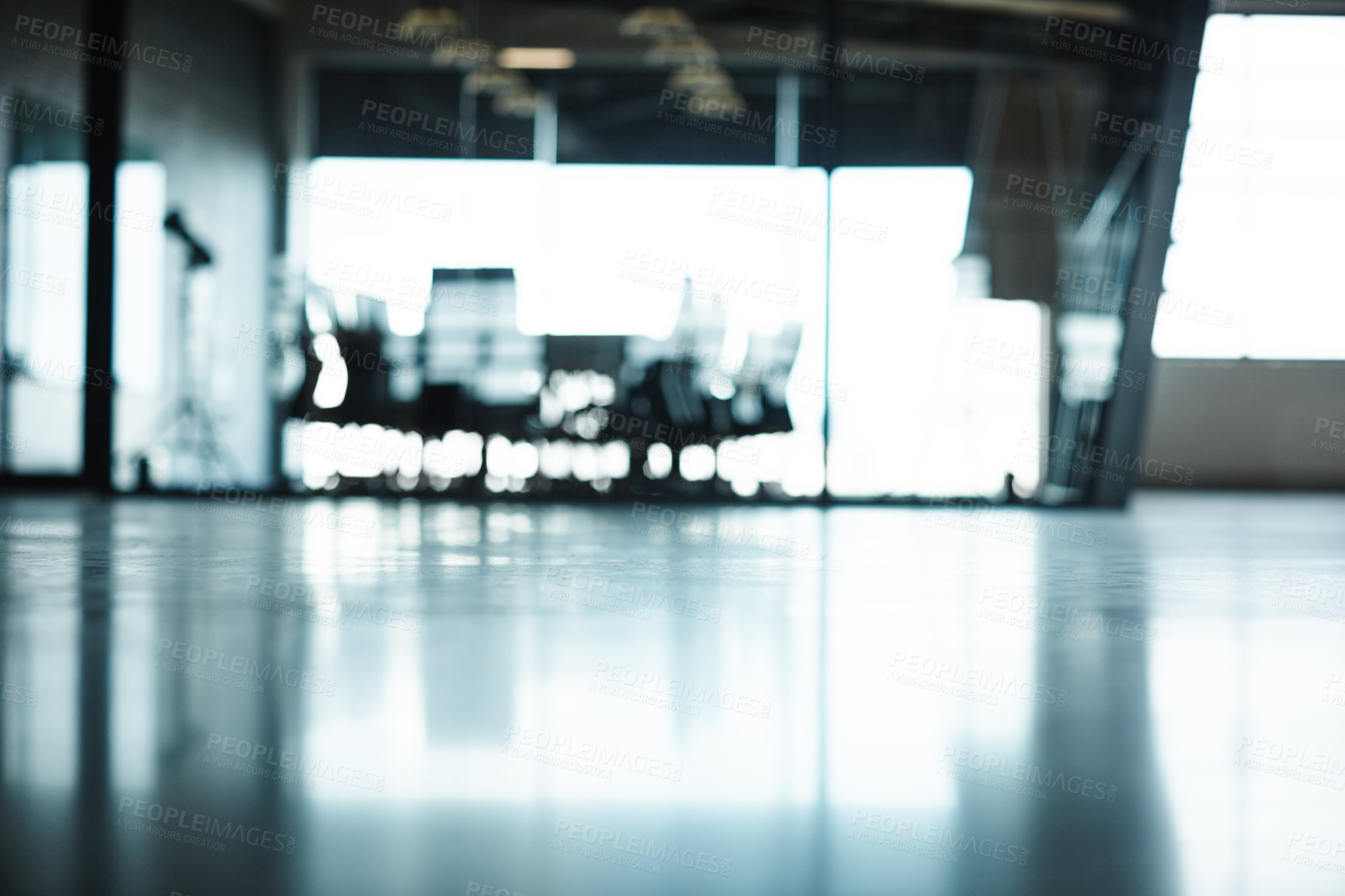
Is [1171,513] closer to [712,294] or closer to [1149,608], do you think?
[712,294]

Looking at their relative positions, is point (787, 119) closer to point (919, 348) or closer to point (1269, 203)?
point (919, 348)

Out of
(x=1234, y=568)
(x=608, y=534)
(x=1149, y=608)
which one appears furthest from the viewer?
(x=608, y=534)

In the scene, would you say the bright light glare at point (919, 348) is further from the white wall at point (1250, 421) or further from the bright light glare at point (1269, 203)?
the bright light glare at point (1269, 203)

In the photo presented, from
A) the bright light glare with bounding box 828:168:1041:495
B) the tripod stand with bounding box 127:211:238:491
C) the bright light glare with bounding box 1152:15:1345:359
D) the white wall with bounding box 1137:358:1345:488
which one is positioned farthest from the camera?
the bright light glare with bounding box 1152:15:1345:359

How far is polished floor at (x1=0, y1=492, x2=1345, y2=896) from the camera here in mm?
818

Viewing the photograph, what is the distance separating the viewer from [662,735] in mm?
1148

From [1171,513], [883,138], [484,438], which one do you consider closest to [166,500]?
[484,438]

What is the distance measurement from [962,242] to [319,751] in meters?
5.32

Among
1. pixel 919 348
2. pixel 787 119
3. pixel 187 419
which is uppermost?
pixel 787 119

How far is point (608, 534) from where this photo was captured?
4.01 m

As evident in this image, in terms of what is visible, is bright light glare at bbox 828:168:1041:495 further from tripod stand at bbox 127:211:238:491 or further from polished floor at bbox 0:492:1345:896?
polished floor at bbox 0:492:1345:896

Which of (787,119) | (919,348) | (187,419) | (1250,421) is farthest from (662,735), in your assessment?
(1250,421)

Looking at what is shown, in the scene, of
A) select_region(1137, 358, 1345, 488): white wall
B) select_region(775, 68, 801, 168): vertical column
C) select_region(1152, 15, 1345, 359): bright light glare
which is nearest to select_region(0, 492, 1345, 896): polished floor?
select_region(775, 68, 801, 168): vertical column

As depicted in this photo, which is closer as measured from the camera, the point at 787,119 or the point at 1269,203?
the point at 787,119
